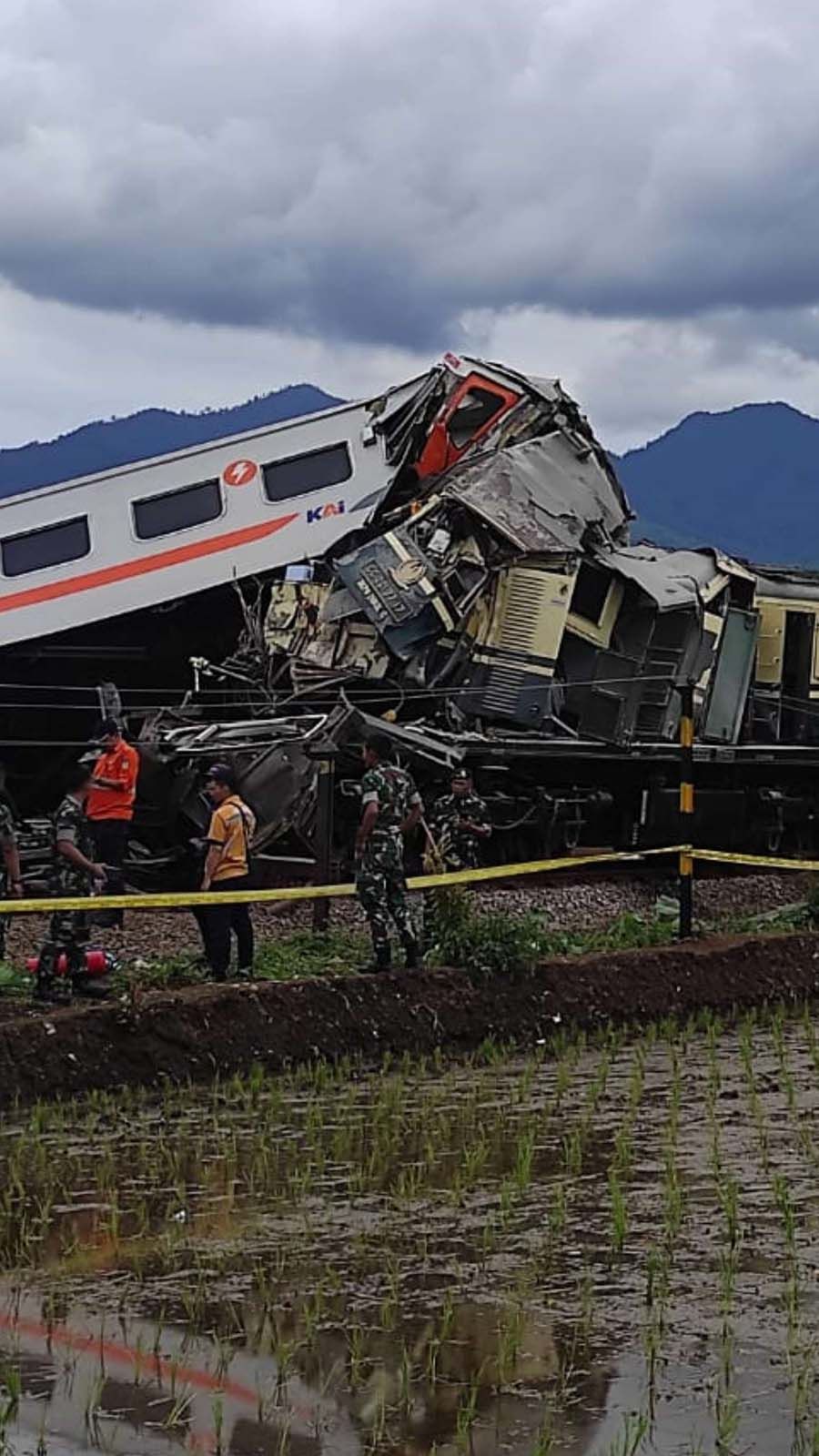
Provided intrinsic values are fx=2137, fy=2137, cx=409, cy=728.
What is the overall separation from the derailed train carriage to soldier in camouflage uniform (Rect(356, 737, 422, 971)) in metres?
4.83

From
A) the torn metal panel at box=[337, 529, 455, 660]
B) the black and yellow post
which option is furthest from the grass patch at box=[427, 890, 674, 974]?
the torn metal panel at box=[337, 529, 455, 660]

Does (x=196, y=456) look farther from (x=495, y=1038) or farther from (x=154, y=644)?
(x=495, y=1038)

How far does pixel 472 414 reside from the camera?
1991 centimetres

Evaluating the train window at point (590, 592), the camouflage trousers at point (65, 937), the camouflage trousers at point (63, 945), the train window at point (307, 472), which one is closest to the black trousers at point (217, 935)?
the camouflage trousers at point (65, 937)

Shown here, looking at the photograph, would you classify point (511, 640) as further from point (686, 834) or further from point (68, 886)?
point (68, 886)

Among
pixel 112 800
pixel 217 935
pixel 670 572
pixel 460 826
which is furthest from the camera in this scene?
pixel 670 572

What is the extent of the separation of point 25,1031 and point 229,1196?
263 cm

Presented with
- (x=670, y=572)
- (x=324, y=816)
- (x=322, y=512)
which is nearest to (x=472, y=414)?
(x=322, y=512)

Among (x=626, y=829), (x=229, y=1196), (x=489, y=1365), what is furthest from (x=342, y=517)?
(x=489, y=1365)

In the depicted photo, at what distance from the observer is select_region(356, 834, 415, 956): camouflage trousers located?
12023 mm

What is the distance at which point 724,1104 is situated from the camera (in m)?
9.27

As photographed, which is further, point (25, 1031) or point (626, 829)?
point (626, 829)

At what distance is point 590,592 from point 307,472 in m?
2.79

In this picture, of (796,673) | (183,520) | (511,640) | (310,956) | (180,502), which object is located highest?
(180,502)
